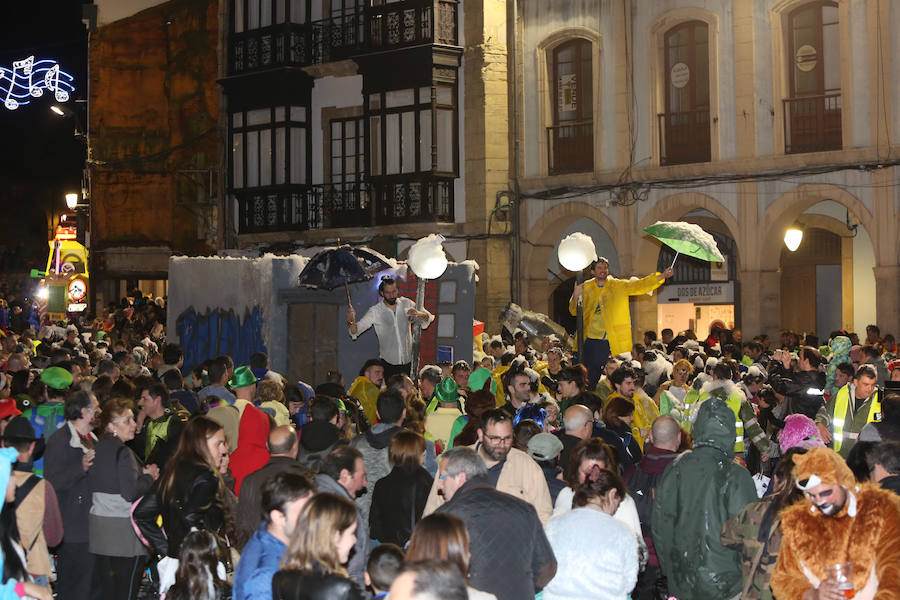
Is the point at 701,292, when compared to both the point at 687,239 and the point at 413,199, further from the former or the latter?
the point at 687,239

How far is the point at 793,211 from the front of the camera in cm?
2394

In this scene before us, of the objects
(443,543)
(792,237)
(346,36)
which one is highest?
(346,36)

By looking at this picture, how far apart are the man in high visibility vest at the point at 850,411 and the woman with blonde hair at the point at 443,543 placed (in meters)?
6.15

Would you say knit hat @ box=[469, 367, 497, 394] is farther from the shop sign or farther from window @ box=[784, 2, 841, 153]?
the shop sign

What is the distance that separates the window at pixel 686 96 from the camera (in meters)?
24.6

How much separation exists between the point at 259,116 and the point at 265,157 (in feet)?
3.44

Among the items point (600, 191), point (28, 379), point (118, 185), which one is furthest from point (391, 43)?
point (28, 379)

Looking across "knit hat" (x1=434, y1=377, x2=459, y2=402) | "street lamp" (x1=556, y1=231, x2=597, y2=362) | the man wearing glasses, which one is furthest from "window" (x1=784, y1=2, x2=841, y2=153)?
the man wearing glasses

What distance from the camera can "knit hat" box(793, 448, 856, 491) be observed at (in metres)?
5.79

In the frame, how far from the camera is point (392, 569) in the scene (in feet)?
18.4

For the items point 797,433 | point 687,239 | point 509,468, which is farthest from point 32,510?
point 687,239

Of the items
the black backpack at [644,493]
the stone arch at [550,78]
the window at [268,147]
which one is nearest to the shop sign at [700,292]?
the stone arch at [550,78]

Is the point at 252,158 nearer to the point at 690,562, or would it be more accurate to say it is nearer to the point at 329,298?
the point at 329,298

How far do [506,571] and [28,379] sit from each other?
24.9ft
